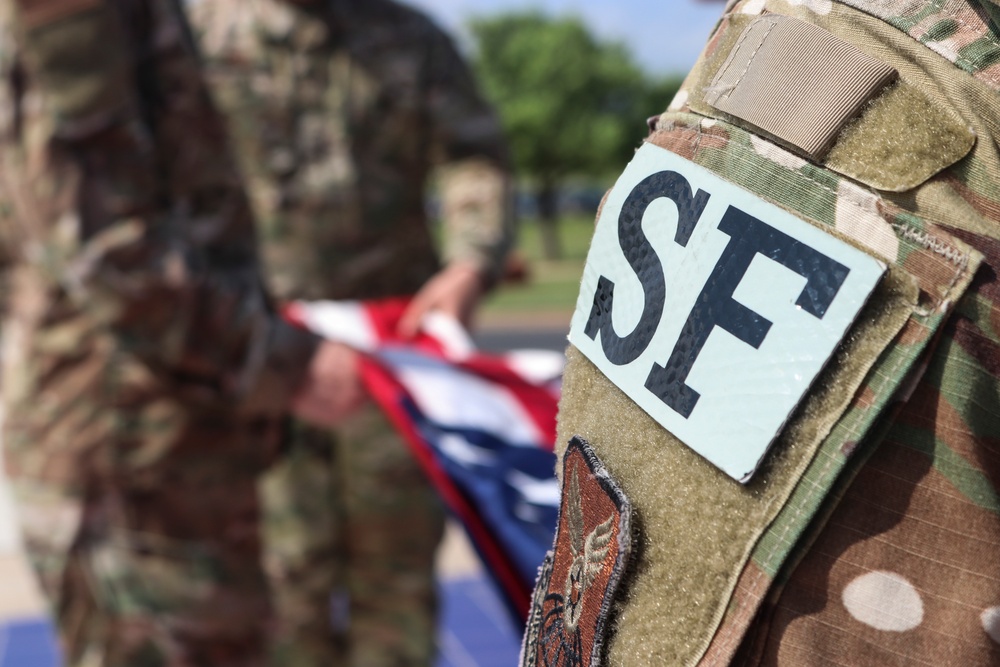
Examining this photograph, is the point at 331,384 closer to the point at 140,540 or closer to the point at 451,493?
the point at 451,493

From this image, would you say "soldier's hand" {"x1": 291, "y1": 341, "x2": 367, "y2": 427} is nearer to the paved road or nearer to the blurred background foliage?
the paved road

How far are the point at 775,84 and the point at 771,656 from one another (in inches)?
14.1

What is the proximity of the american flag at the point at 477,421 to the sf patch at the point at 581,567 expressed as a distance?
0.86 meters

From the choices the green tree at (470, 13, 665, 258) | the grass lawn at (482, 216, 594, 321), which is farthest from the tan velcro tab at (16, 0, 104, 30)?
the green tree at (470, 13, 665, 258)

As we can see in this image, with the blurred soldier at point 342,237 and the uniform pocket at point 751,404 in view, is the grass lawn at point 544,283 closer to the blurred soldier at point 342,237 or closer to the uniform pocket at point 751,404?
the blurred soldier at point 342,237

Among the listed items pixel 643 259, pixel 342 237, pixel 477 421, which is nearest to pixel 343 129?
pixel 342 237

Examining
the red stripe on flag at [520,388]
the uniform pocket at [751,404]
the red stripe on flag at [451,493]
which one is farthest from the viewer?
the red stripe on flag at [520,388]

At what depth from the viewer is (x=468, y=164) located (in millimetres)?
3160

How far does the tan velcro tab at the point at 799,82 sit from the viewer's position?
0.67 metres

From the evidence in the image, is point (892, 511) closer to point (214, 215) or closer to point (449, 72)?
point (214, 215)

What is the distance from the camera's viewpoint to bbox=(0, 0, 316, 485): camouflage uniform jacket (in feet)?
A: 5.95

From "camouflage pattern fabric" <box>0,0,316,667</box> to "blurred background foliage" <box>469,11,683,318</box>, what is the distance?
2723cm

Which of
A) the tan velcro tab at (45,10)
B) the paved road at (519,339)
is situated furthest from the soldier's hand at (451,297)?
the paved road at (519,339)

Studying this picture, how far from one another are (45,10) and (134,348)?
0.57 metres
